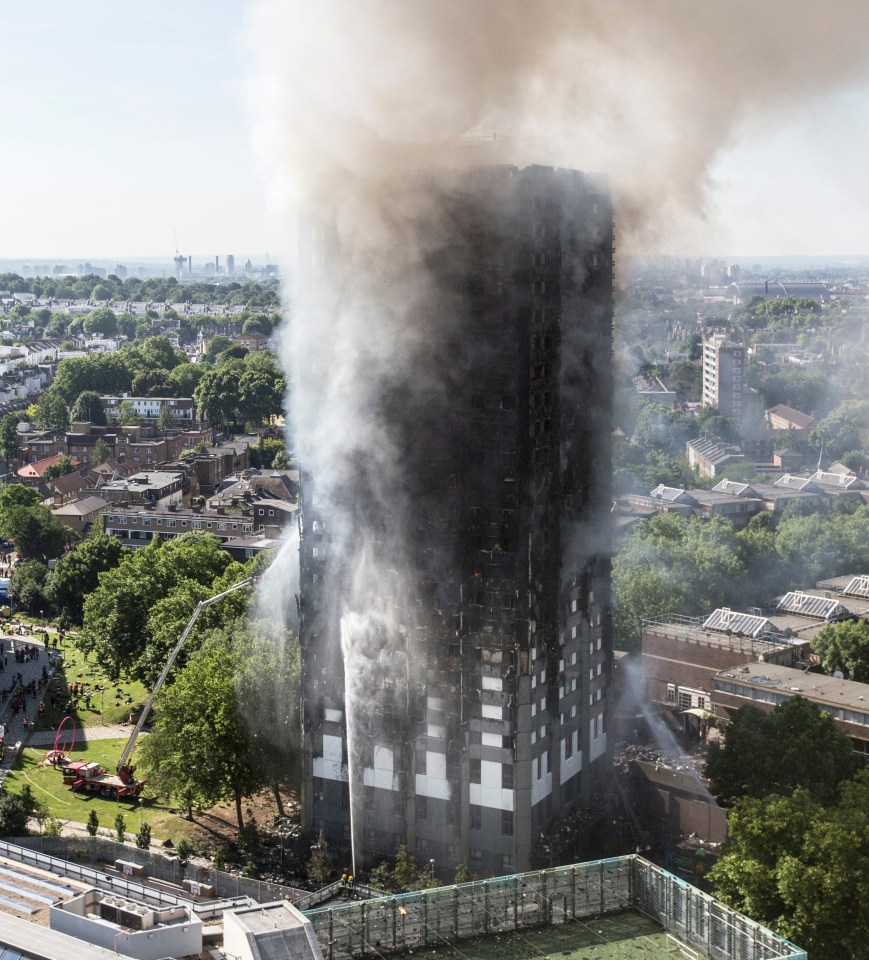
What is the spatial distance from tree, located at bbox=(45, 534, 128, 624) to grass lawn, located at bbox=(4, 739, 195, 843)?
2047 centimetres

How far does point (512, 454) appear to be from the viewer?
37.2 meters

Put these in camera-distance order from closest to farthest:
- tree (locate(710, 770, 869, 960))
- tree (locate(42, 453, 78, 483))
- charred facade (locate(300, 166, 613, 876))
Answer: tree (locate(710, 770, 869, 960)) < charred facade (locate(300, 166, 613, 876)) < tree (locate(42, 453, 78, 483))

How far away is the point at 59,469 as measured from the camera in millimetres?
102500

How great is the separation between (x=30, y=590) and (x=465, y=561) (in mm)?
38667

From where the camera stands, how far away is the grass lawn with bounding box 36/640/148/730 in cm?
5294

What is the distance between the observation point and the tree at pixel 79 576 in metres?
68.8

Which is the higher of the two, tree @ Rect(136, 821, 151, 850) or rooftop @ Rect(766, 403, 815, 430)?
rooftop @ Rect(766, 403, 815, 430)

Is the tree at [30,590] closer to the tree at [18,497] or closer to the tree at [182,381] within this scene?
the tree at [18,497]

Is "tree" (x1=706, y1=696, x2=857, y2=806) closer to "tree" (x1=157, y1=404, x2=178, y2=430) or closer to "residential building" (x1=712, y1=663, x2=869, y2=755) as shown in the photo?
"residential building" (x1=712, y1=663, x2=869, y2=755)

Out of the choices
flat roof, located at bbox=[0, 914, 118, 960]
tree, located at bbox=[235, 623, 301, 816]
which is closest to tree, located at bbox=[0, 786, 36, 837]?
tree, located at bbox=[235, 623, 301, 816]

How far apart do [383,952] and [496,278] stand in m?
18.3

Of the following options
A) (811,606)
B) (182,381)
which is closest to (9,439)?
(182,381)

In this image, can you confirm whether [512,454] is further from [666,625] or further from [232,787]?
[666,625]

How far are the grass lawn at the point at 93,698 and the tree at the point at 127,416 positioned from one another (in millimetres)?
64655
